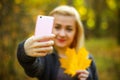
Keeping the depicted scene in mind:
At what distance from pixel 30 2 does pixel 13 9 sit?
40 cm

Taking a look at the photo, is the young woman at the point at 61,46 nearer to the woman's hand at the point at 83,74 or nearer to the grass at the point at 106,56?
the woman's hand at the point at 83,74

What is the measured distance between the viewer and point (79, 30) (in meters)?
3.75

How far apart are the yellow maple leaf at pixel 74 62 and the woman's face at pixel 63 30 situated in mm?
246

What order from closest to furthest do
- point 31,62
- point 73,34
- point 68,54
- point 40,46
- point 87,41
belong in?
point 40,46 < point 31,62 < point 68,54 < point 73,34 < point 87,41

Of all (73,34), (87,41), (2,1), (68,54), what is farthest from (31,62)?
(87,41)

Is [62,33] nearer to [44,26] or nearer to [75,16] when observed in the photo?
[75,16]

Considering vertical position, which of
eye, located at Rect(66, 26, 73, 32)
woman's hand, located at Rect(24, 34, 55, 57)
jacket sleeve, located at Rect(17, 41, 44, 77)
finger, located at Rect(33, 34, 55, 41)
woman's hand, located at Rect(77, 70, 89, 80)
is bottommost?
woman's hand, located at Rect(77, 70, 89, 80)

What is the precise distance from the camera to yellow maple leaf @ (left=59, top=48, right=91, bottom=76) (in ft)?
10.8

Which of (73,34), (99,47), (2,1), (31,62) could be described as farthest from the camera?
(99,47)

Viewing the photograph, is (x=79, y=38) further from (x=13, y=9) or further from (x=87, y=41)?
(x=87, y=41)

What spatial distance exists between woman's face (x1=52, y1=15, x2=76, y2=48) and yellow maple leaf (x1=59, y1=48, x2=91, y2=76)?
246 mm

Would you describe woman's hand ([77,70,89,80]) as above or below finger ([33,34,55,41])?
below

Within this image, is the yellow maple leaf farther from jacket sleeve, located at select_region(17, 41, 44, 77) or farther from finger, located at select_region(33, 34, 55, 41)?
finger, located at select_region(33, 34, 55, 41)

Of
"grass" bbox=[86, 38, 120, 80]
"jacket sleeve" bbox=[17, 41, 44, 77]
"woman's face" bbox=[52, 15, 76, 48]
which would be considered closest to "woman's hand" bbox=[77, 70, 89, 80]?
"jacket sleeve" bbox=[17, 41, 44, 77]
